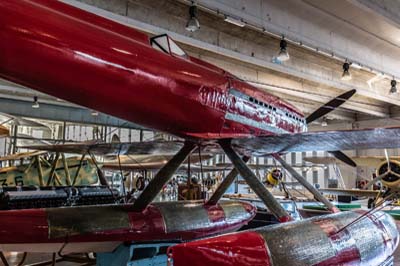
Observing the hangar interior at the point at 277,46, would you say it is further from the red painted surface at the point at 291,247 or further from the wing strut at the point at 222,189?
the wing strut at the point at 222,189

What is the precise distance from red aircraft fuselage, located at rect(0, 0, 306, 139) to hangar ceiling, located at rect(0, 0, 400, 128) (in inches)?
92.9

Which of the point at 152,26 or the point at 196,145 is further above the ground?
the point at 152,26

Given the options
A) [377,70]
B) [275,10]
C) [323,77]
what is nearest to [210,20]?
[275,10]

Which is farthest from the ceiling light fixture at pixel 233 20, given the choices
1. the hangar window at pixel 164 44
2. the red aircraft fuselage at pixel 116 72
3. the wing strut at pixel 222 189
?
the hangar window at pixel 164 44

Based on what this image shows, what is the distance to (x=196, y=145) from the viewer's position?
336cm

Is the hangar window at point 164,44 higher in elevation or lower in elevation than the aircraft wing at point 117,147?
higher

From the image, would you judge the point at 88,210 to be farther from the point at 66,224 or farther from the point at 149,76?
the point at 149,76

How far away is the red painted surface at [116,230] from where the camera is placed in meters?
2.50

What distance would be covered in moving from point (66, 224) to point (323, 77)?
7.55 m

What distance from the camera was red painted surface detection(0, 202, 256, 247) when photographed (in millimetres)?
2498

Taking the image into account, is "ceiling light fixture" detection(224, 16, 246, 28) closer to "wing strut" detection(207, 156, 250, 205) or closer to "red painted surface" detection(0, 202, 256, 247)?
"wing strut" detection(207, 156, 250, 205)

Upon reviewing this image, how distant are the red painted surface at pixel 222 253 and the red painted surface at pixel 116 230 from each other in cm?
133

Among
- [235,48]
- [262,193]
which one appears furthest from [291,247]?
[235,48]

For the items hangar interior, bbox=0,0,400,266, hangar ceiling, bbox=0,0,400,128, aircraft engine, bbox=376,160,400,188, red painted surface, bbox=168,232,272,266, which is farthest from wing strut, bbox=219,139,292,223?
aircraft engine, bbox=376,160,400,188
